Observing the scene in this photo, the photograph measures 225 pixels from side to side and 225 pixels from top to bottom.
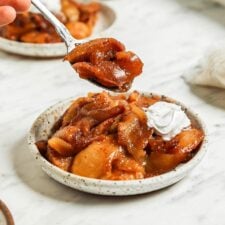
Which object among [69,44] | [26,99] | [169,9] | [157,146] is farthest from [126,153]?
[169,9]

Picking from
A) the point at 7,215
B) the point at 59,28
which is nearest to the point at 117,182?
the point at 7,215

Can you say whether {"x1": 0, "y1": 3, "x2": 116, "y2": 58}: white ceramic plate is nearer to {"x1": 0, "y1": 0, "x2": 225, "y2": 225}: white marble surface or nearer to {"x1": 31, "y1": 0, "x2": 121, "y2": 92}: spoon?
{"x1": 0, "y1": 0, "x2": 225, "y2": 225}: white marble surface

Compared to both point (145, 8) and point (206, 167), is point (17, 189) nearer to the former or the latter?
point (206, 167)

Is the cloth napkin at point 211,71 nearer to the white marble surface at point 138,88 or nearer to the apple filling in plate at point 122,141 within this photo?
the white marble surface at point 138,88

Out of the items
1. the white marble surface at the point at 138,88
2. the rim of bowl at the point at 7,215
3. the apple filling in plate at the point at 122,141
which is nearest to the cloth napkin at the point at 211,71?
the white marble surface at the point at 138,88

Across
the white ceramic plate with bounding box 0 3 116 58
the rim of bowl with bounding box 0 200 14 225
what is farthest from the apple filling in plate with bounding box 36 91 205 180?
the white ceramic plate with bounding box 0 3 116 58

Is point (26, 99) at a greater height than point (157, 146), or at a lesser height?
lesser

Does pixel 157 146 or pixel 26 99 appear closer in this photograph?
pixel 157 146
